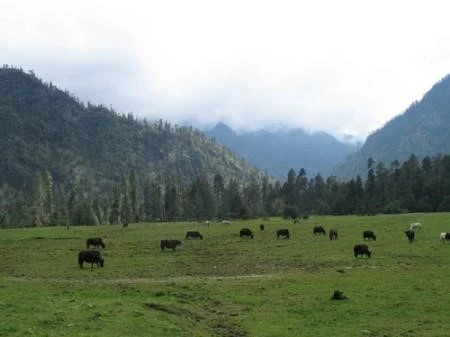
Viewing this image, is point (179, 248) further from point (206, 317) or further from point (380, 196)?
point (380, 196)

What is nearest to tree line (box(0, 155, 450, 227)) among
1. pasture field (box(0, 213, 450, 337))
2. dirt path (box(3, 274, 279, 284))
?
pasture field (box(0, 213, 450, 337))

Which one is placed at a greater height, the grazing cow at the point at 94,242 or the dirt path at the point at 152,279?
the grazing cow at the point at 94,242

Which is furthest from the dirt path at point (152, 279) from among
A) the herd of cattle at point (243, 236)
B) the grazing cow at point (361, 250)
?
the grazing cow at point (361, 250)

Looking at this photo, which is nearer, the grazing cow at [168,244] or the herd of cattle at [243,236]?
the herd of cattle at [243,236]

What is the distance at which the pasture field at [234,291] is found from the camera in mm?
27344

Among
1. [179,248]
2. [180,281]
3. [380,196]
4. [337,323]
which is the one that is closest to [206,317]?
[337,323]

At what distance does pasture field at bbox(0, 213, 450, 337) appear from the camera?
27.3m

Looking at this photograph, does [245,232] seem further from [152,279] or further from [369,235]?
[152,279]

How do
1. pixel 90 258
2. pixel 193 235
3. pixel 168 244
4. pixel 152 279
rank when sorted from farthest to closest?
pixel 193 235
pixel 168 244
pixel 90 258
pixel 152 279

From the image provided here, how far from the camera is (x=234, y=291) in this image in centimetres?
3759

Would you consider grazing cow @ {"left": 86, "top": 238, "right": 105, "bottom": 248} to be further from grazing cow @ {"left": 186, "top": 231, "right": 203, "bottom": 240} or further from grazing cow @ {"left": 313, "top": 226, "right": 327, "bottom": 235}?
grazing cow @ {"left": 313, "top": 226, "right": 327, "bottom": 235}

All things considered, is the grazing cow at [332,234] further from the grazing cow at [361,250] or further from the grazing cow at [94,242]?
the grazing cow at [94,242]

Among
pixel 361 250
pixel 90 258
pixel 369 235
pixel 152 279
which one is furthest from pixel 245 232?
pixel 152 279

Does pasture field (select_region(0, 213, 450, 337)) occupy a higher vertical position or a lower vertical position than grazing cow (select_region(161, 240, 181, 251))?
lower
